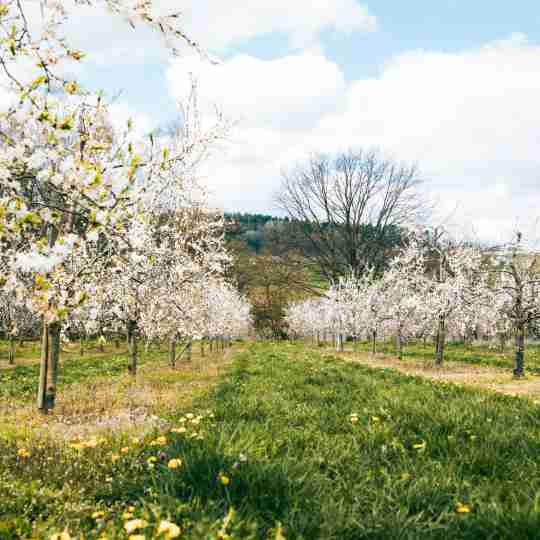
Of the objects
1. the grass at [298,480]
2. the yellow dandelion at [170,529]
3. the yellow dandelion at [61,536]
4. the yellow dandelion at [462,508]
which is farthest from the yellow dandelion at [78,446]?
the yellow dandelion at [462,508]

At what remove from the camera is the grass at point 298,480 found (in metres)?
3.13

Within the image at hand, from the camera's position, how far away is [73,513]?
3395 millimetres

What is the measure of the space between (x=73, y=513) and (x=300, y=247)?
1528 inches

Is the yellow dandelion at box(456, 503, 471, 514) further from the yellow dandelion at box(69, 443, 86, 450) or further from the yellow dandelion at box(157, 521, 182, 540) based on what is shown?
the yellow dandelion at box(69, 443, 86, 450)

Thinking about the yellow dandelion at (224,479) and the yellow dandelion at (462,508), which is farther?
the yellow dandelion at (224,479)

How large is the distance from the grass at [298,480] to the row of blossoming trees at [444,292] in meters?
12.0

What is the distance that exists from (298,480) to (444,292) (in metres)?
20.3

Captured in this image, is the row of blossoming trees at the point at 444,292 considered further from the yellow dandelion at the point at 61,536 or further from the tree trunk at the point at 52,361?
the yellow dandelion at the point at 61,536

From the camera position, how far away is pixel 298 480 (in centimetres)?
362

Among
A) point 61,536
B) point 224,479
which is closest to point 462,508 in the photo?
point 224,479

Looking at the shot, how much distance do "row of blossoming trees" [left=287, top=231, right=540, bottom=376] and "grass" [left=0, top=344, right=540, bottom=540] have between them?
12031 mm

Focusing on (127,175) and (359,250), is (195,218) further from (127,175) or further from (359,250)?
(359,250)

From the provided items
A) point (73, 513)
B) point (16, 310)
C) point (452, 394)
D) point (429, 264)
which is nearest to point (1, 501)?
point (73, 513)

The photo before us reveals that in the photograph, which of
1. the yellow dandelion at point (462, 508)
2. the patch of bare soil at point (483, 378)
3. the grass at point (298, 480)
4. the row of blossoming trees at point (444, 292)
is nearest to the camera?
the grass at point (298, 480)
